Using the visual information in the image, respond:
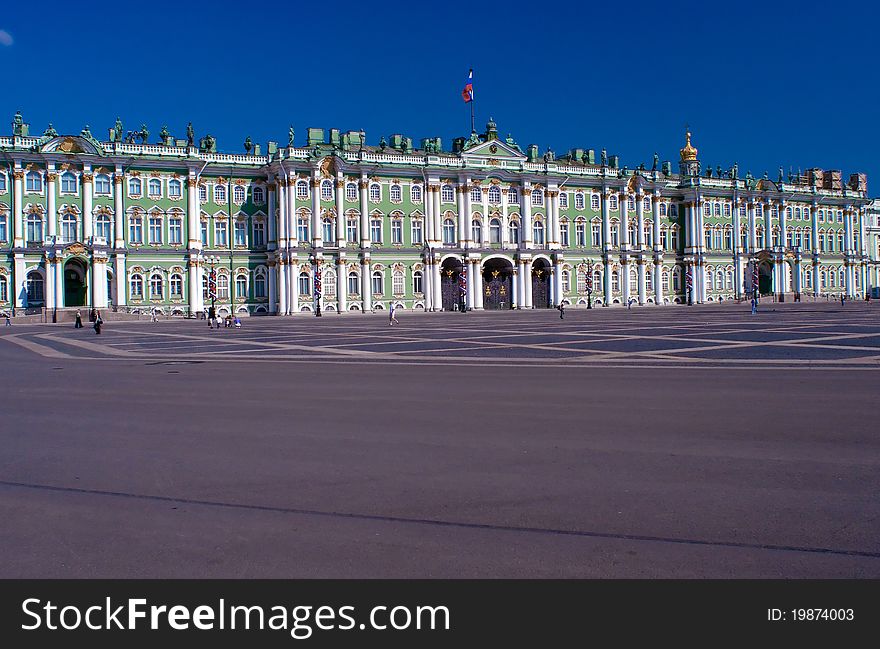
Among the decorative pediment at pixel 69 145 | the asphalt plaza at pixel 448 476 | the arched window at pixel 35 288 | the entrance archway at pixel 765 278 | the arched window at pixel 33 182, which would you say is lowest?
the asphalt plaza at pixel 448 476

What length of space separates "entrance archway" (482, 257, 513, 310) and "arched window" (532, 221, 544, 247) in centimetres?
439

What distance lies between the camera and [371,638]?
504cm

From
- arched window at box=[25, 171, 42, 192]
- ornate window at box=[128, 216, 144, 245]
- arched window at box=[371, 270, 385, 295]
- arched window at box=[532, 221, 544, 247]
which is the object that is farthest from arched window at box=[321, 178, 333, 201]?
arched window at box=[25, 171, 42, 192]

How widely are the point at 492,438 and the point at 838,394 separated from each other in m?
7.32

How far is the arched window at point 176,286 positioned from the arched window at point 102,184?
926 centimetres

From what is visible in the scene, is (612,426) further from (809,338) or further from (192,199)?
(192,199)

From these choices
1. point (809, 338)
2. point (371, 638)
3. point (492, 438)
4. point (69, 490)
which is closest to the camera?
point (371, 638)

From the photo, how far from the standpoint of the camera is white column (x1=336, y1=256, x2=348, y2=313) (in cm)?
8025

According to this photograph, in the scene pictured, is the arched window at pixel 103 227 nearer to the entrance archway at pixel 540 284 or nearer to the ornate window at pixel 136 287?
the ornate window at pixel 136 287

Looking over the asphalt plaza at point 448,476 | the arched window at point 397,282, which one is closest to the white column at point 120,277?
the arched window at point 397,282

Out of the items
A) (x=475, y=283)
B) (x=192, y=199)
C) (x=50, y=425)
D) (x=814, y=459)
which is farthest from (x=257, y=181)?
(x=814, y=459)

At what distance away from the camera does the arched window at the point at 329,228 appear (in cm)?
8081

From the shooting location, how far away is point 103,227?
74125 mm

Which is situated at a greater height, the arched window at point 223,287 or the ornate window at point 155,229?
the ornate window at point 155,229
